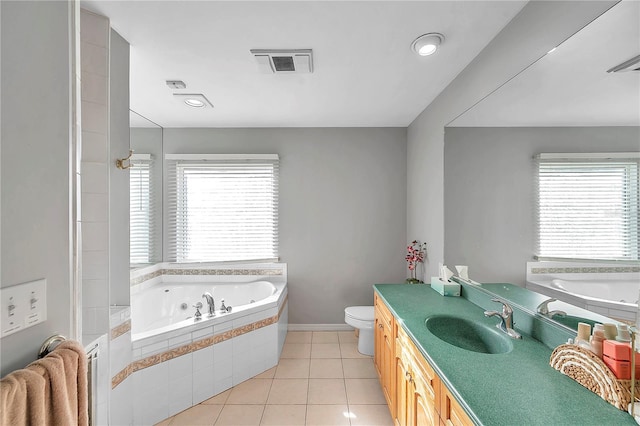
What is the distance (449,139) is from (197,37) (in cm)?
189

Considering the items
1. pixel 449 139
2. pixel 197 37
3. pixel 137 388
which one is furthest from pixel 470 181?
pixel 137 388

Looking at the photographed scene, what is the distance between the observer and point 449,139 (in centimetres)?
217

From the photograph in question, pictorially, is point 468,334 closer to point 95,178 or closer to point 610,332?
point 610,332

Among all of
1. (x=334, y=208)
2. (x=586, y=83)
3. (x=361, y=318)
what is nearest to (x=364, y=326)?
(x=361, y=318)

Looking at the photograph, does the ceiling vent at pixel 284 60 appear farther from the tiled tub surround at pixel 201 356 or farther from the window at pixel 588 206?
the tiled tub surround at pixel 201 356

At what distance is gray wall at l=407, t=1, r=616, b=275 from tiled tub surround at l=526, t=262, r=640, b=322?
36.1 inches

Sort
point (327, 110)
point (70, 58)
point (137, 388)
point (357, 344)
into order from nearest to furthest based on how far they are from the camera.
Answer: point (70, 58) → point (137, 388) → point (327, 110) → point (357, 344)

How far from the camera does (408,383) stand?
4.96ft

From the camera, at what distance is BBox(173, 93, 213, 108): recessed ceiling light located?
96.2 inches

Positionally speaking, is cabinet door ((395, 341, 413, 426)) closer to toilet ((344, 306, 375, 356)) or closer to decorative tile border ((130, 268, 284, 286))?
toilet ((344, 306, 375, 356))

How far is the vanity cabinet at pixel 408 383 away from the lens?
1.06m

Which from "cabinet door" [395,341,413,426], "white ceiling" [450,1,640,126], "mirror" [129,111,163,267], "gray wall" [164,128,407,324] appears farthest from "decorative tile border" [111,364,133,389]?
"white ceiling" [450,1,640,126]

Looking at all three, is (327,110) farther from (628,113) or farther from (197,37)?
(628,113)

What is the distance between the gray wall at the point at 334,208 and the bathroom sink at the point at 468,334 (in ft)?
5.76
